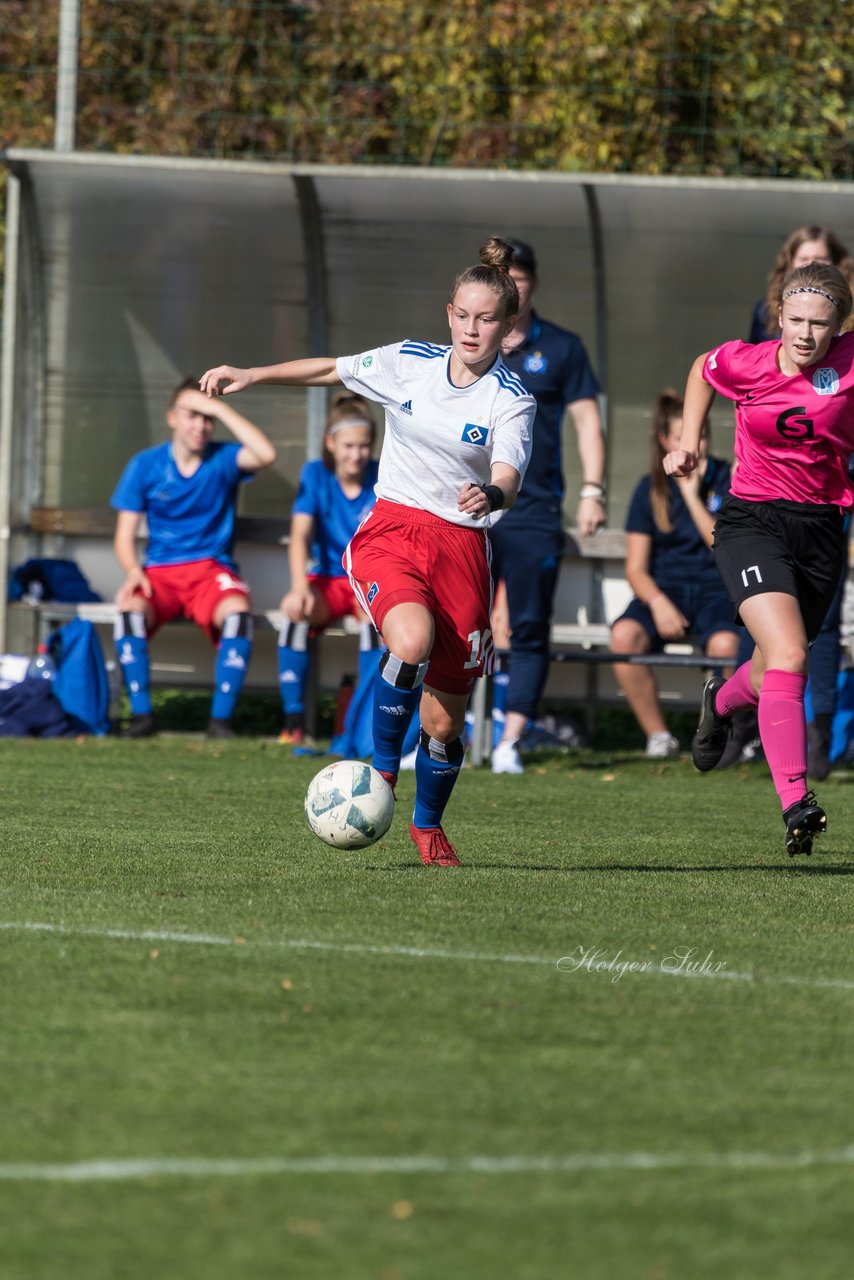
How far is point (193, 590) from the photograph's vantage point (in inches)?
430

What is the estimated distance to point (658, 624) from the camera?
10.1m

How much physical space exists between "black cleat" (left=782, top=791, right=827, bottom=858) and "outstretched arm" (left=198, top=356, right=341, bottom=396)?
1.95m

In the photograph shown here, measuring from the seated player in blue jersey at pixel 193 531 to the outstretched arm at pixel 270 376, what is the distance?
4.75 m

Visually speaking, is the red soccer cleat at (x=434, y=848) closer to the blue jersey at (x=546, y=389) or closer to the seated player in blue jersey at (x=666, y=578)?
the blue jersey at (x=546, y=389)

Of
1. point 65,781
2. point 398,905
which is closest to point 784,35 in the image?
point 65,781

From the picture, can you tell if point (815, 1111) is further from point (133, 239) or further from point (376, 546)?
point (133, 239)

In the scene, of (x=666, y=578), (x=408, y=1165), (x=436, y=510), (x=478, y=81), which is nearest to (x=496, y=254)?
(x=436, y=510)

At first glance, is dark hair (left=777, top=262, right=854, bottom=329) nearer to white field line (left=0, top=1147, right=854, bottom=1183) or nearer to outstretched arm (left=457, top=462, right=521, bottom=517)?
outstretched arm (left=457, top=462, right=521, bottom=517)

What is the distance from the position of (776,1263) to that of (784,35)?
12.7 metres

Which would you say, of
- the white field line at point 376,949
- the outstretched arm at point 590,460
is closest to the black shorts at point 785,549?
the white field line at point 376,949

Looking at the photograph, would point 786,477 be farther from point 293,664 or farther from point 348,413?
point 293,664

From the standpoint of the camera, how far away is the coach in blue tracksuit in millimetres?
9180

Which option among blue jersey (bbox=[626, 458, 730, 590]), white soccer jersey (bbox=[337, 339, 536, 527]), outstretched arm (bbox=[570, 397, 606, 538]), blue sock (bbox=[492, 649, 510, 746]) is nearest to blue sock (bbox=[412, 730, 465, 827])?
white soccer jersey (bbox=[337, 339, 536, 527])

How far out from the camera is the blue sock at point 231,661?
10523 mm
